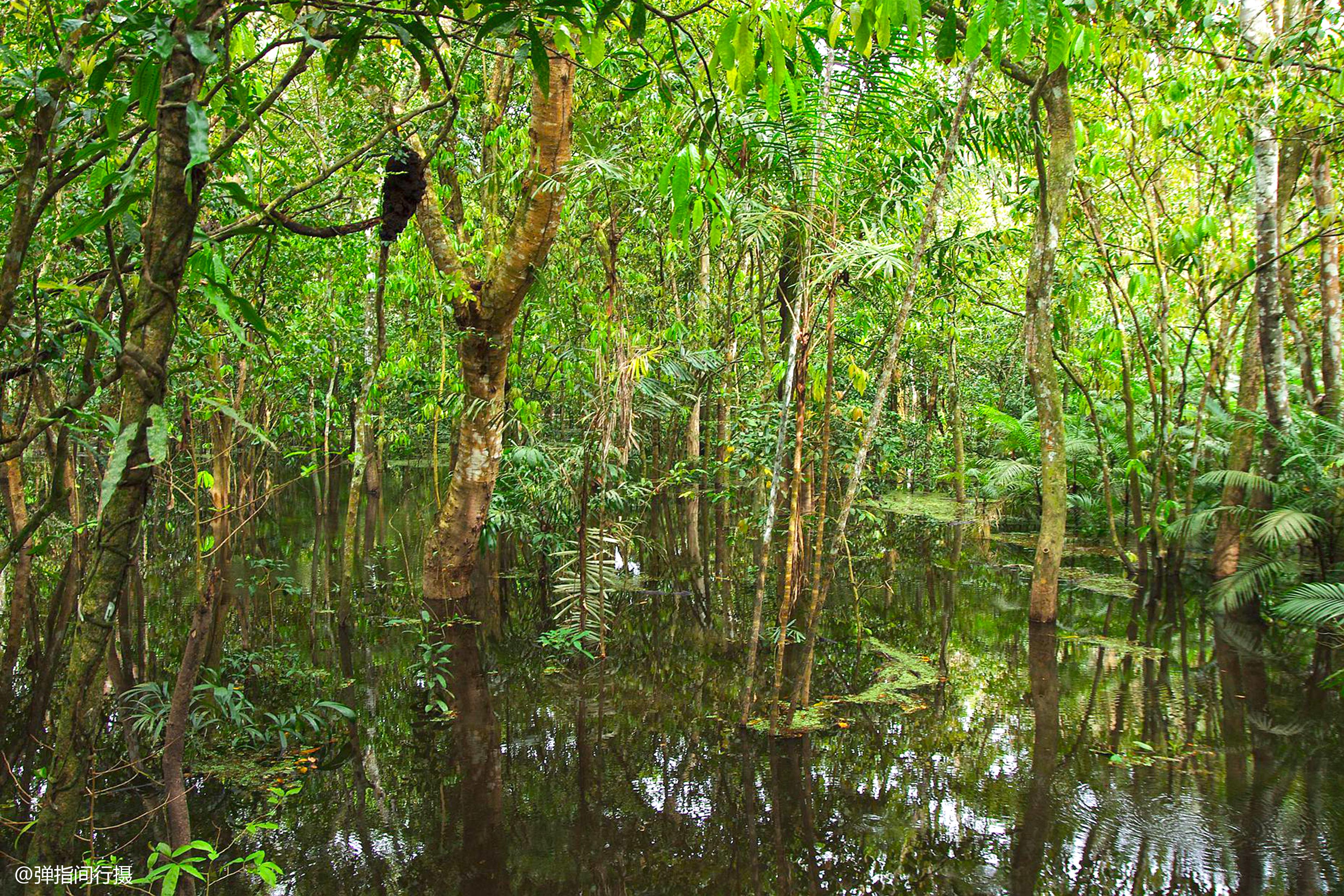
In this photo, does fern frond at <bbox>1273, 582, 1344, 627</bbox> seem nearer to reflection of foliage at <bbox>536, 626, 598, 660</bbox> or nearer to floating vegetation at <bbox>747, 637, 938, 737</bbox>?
floating vegetation at <bbox>747, 637, 938, 737</bbox>

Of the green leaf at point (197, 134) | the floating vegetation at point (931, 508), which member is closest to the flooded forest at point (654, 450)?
the green leaf at point (197, 134)

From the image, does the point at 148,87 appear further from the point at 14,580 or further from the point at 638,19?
the point at 14,580

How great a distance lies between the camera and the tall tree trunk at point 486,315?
5.95 meters

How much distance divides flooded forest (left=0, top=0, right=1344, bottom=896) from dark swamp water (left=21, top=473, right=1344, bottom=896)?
36mm

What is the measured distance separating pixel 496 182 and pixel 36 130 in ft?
16.7

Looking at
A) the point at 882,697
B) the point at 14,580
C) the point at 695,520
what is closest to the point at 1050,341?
the point at 882,697

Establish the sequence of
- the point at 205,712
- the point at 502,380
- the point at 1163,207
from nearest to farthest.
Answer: the point at 205,712
the point at 502,380
the point at 1163,207

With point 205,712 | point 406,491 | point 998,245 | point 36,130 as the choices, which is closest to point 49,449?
point 205,712

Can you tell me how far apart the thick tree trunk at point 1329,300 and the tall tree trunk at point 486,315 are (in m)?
7.05

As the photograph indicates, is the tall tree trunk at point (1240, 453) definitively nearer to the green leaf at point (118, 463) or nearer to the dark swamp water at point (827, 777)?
the dark swamp water at point (827, 777)

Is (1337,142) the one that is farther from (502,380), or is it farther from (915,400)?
(915,400)

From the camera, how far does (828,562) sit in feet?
16.6

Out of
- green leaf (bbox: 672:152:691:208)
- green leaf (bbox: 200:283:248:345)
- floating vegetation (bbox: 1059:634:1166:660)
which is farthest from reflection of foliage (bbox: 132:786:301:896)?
floating vegetation (bbox: 1059:634:1166:660)

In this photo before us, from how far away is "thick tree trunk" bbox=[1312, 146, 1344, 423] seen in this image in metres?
7.80
